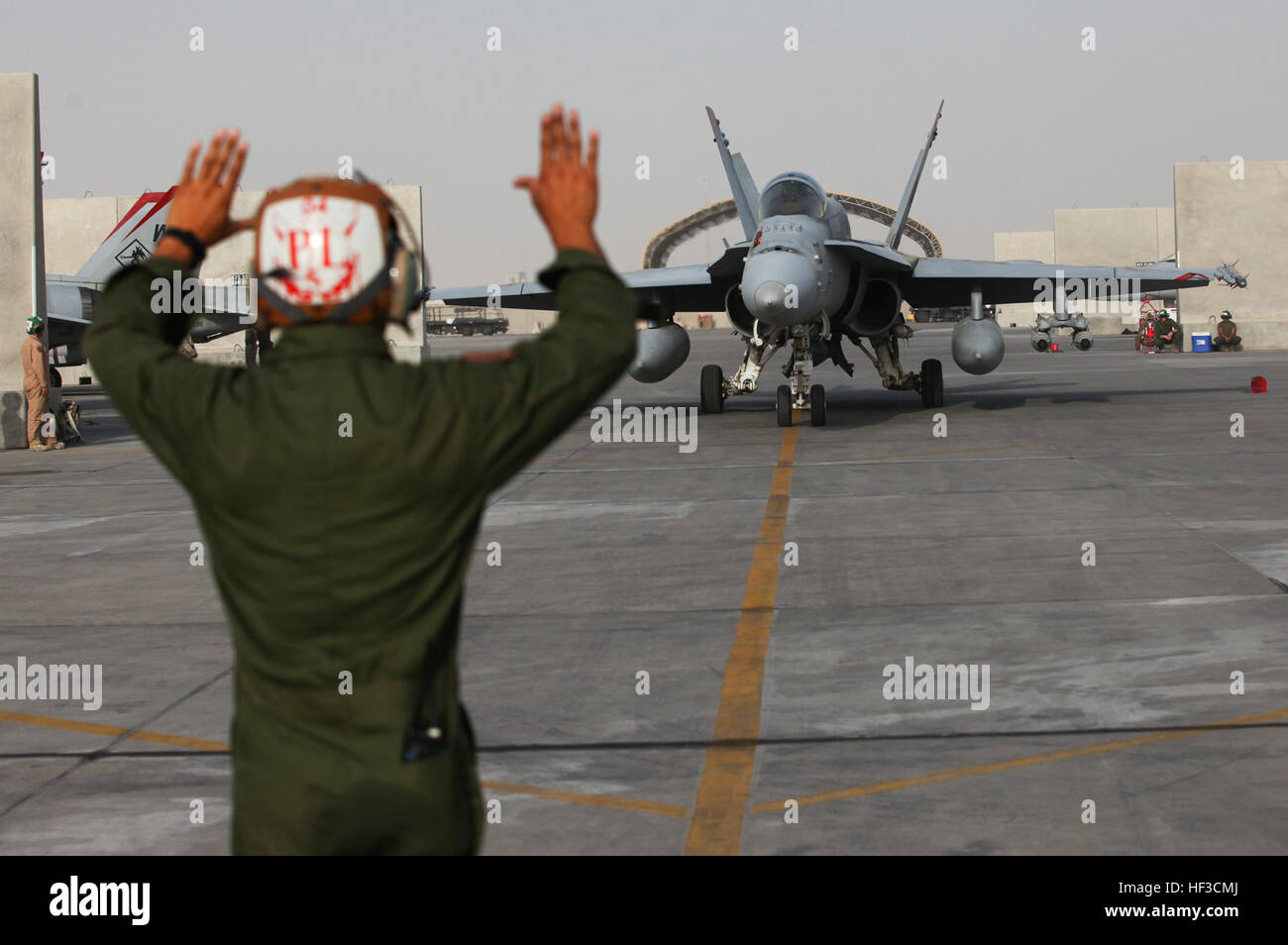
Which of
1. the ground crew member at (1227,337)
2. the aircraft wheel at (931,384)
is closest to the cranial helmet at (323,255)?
the aircraft wheel at (931,384)

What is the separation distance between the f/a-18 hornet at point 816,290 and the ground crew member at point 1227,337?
99.6ft

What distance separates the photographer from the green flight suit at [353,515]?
2.41 meters

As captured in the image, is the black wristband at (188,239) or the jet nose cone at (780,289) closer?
the black wristband at (188,239)

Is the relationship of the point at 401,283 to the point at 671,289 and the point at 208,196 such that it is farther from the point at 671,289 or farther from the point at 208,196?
the point at 671,289

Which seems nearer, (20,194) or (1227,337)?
(20,194)

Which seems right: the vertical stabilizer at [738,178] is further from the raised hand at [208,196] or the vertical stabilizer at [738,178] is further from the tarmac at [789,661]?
the raised hand at [208,196]

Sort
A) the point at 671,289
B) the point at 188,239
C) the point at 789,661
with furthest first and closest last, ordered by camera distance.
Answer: the point at 671,289, the point at 789,661, the point at 188,239

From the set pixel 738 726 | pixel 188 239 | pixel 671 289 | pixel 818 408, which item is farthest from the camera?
pixel 671 289

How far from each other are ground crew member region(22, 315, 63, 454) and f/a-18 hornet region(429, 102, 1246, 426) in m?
7.10

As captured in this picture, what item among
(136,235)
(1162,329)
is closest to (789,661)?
(136,235)

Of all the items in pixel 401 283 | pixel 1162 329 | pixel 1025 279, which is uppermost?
pixel 1162 329

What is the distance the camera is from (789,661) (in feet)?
25.2

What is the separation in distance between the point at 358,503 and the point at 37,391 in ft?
74.2

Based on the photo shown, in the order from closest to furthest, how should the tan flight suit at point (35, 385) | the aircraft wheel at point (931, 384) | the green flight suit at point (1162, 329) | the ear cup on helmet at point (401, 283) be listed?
1. the ear cup on helmet at point (401, 283)
2. the tan flight suit at point (35, 385)
3. the aircraft wheel at point (931, 384)
4. the green flight suit at point (1162, 329)
